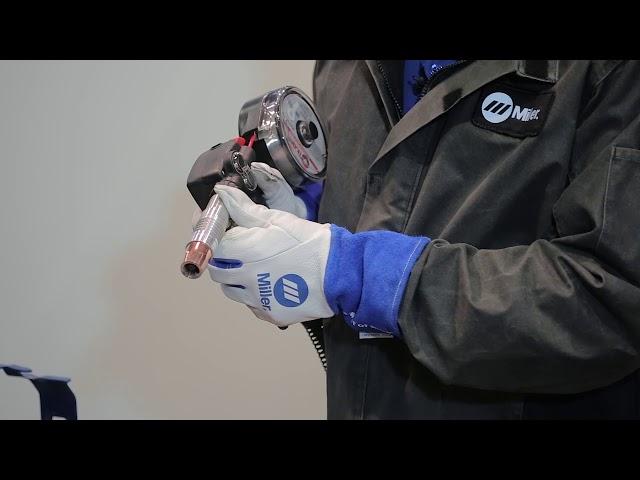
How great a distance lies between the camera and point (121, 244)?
129 centimetres

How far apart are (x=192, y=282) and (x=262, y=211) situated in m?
0.65

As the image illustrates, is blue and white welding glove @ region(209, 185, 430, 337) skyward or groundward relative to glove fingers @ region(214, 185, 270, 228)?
groundward

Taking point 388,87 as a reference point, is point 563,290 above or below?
below

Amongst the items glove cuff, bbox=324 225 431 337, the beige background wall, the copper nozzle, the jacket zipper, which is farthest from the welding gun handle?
the beige background wall

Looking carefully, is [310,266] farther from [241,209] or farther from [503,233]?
[503,233]

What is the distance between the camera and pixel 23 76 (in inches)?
49.0

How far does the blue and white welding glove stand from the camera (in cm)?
65

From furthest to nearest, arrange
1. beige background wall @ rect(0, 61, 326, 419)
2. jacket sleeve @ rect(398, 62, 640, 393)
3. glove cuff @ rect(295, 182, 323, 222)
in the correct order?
beige background wall @ rect(0, 61, 326, 419) → glove cuff @ rect(295, 182, 323, 222) → jacket sleeve @ rect(398, 62, 640, 393)

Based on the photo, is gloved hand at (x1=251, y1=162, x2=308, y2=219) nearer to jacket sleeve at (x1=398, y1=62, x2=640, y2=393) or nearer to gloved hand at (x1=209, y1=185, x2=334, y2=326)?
gloved hand at (x1=209, y1=185, x2=334, y2=326)

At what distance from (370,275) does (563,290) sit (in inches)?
8.2

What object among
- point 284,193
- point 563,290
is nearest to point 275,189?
point 284,193

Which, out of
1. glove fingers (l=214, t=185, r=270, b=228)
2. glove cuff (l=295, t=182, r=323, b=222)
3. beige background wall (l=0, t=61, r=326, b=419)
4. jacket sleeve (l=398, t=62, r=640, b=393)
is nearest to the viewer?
jacket sleeve (l=398, t=62, r=640, b=393)

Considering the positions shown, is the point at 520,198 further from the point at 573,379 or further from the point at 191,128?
the point at 191,128
